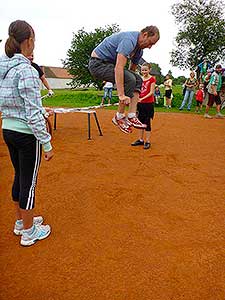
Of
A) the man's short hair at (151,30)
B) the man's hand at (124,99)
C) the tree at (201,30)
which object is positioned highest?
the tree at (201,30)

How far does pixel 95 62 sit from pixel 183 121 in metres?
7.49

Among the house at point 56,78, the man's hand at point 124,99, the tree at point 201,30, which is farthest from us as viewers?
the house at point 56,78

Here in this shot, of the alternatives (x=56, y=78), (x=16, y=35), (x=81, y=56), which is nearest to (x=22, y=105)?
(x=16, y=35)

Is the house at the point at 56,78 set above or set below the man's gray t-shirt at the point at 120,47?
below

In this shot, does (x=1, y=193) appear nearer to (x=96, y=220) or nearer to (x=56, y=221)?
(x=56, y=221)

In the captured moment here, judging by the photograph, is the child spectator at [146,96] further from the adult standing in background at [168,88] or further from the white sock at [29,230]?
the adult standing in background at [168,88]

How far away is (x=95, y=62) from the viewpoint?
12.4 ft

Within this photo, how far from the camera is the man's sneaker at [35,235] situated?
2.63 meters

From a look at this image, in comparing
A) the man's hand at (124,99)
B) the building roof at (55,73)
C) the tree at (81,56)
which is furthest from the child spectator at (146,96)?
the building roof at (55,73)

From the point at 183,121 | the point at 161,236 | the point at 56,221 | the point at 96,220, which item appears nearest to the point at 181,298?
the point at 161,236

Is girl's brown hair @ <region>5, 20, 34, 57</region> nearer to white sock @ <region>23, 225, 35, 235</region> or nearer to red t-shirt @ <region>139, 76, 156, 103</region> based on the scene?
white sock @ <region>23, 225, 35, 235</region>

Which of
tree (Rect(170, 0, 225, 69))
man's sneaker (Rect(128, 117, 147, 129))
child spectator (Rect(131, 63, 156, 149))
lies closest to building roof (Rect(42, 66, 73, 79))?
tree (Rect(170, 0, 225, 69))

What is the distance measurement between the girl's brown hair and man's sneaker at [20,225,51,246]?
155cm

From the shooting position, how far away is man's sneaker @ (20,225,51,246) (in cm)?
263
